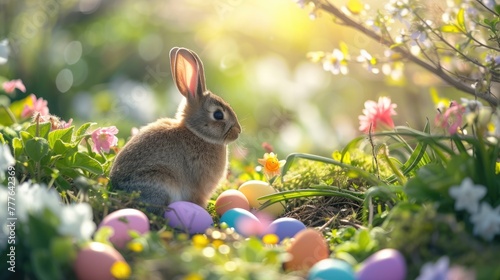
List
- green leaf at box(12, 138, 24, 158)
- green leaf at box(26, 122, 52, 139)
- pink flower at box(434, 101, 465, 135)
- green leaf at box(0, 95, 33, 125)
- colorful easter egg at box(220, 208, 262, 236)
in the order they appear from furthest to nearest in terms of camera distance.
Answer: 1. green leaf at box(0, 95, 33, 125)
2. green leaf at box(26, 122, 52, 139)
3. green leaf at box(12, 138, 24, 158)
4. colorful easter egg at box(220, 208, 262, 236)
5. pink flower at box(434, 101, 465, 135)

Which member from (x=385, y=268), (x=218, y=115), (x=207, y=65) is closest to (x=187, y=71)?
(x=218, y=115)

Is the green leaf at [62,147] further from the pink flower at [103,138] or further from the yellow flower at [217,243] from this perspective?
the yellow flower at [217,243]

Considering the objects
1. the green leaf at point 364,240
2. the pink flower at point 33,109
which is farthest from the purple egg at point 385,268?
the pink flower at point 33,109

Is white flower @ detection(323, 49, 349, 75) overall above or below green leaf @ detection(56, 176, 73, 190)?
above

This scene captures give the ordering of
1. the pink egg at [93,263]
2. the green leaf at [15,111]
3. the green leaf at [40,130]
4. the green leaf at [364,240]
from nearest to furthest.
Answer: the pink egg at [93,263] → the green leaf at [364,240] → the green leaf at [40,130] → the green leaf at [15,111]

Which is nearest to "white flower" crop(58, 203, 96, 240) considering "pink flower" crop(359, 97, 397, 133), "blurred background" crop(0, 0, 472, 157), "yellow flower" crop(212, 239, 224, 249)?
"yellow flower" crop(212, 239, 224, 249)

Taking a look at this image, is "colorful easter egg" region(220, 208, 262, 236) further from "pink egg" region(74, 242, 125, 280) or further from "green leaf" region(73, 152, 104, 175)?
"pink egg" region(74, 242, 125, 280)

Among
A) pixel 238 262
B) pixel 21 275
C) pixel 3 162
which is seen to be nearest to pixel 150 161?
pixel 3 162
